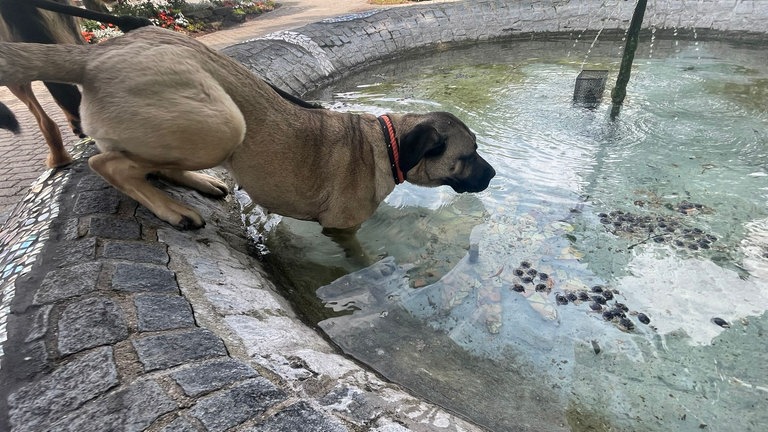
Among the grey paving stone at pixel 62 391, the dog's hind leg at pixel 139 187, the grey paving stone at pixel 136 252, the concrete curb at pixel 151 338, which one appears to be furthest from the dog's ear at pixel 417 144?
the grey paving stone at pixel 62 391

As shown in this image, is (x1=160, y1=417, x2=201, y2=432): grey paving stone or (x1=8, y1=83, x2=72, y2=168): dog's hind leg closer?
(x1=160, y1=417, x2=201, y2=432): grey paving stone

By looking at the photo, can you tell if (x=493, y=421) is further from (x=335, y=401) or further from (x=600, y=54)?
(x=600, y=54)

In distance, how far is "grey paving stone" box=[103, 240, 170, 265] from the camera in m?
2.83

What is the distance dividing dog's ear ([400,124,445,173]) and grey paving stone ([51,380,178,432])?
3065 millimetres

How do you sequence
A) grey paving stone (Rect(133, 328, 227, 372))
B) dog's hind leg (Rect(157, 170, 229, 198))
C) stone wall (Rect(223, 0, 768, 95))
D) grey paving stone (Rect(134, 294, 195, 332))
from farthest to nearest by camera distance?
stone wall (Rect(223, 0, 768, 95)), dog's hind leg (Rect(157, 170, 229, 198)), grey paving stone (Rect(134, 294, 195, 332)), grey paving stone (Rect(133, 328, 227, 372))

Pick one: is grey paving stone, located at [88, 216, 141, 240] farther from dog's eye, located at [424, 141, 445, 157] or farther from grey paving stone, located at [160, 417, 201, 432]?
dog's eye, located at [424, 141, 445, 157]

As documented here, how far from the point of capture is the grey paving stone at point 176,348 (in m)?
2.05

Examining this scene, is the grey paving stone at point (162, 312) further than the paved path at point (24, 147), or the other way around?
the paved path at point (24, 147)

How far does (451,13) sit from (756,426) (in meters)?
12.1

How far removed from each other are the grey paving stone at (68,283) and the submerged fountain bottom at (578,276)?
5.79 feet

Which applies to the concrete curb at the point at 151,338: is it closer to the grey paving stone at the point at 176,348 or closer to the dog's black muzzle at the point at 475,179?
the grey paving stone at the point at 176,348

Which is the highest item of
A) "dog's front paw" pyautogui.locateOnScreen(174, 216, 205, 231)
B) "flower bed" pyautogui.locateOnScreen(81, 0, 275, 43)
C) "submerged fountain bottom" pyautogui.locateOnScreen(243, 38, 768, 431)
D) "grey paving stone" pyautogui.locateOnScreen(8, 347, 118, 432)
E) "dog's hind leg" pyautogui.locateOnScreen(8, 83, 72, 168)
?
"flower bed" pyautogui.locateOnScreen(81, 0, 275, 43)

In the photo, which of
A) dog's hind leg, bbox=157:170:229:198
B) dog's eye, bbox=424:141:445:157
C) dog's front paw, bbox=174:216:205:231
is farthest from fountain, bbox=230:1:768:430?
dog's front paw, bbox=174:216:205:231

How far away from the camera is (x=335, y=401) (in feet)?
7.35
